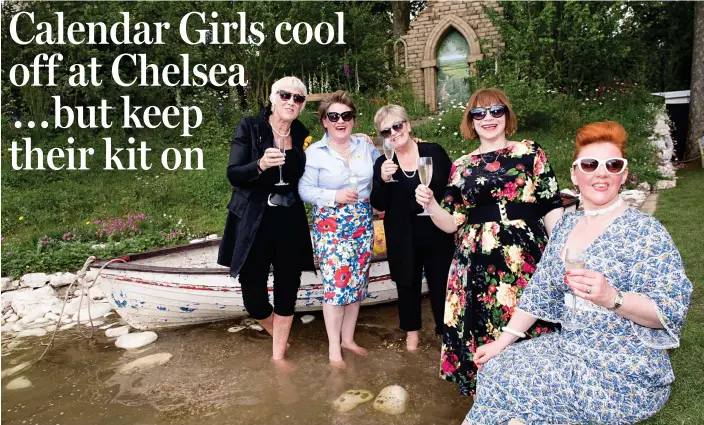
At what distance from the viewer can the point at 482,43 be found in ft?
48.3

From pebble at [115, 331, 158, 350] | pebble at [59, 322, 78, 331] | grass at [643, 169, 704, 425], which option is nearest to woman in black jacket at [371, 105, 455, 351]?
grass at [643, 169, 704, 425]

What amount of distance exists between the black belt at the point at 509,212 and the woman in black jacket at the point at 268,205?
1.61 meters

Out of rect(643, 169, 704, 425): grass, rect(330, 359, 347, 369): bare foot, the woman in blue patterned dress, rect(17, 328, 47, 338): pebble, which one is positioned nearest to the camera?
the woman in blue patterned dress

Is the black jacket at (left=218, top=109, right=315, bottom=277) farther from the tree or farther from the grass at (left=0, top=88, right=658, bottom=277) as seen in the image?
the tree

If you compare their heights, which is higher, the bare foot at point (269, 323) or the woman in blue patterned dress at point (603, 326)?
the woman in blue patterned dress at point (603, 326)

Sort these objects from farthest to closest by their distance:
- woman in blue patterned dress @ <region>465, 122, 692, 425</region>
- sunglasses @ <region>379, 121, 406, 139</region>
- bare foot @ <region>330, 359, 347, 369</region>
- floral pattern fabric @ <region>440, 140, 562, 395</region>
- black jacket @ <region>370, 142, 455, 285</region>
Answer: bare foot @ <region>330, 359, 347, 369</region>, black jacket @ <region>370, 142, 455, 285</region>, sunglasses @ <region>379, 121, 406, 139</region>, floral pattern fabric @ <region>440, 140, 562, 395</region>, woman in blue patterned dress @ <region>465, 122, 692, 425</region>

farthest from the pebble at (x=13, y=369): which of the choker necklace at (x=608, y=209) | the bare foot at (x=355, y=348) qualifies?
the choker necklace at (x=608, y=209)

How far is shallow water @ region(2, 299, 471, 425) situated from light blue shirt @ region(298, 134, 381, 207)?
1501mm

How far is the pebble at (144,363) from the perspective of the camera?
4930mm

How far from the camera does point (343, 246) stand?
430cm

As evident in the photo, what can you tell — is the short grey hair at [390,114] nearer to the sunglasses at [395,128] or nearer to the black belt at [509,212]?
the sunglasses at [395,128]

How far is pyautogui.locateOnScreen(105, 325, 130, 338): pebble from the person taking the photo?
5852 millimetres

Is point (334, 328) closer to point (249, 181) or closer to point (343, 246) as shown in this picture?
point (343, 246)

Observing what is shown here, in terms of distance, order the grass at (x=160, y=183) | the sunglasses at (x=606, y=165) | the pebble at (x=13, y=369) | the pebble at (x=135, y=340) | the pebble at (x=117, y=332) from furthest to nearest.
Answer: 1. the grass at (x=160, y=183)
2. the pebble at (x=117, y=332)
3. the pebble at (x=135, y=340)
4. the pebble at (x=13, y=369)
5. the sunglasses at (x=606, y=165)
